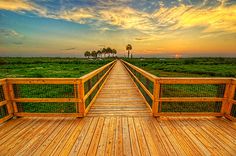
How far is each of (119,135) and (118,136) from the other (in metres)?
0.04

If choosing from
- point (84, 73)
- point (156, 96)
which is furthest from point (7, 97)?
point (84, 73)

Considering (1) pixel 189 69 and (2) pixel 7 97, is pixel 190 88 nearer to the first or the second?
(2) pixel 7 97

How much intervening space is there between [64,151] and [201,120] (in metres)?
3.38

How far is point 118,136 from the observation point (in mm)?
2734

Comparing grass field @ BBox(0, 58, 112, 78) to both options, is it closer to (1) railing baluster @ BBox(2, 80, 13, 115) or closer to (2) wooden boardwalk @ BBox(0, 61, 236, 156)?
(1) railing baluster @ BBox(2, 80, 13, 115)

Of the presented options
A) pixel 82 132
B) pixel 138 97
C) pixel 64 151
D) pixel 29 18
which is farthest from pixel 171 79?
pixel 29 18

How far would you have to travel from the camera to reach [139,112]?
12.9 ft

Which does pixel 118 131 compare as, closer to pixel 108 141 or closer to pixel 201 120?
pixel 108 141

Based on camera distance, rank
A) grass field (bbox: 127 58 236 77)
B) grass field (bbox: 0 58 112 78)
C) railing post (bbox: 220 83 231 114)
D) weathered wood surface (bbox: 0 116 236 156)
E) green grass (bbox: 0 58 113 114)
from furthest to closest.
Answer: grass field (bbox: 127 58 236 77) < grass field (bbox: 0 58 112 78) < green grass (bbox: 0 58 113 114) < railing post (bbox: 220 83 231 114) < weathered wood surface (bbox: 0 116 236 156)

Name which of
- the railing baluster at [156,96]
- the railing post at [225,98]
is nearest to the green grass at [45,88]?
the railing baluster at [156,96]

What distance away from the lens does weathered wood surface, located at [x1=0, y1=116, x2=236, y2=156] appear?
231cm

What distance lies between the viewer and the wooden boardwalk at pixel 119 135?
2.32 m

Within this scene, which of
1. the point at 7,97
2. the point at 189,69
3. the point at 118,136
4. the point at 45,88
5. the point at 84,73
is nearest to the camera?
the point at 118,136

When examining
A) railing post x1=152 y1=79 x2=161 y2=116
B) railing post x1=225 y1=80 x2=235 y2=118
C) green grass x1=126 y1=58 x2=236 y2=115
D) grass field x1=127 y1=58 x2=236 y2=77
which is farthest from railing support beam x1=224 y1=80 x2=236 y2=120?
grass field x1=127 y1=58 x2=236 y2=77
